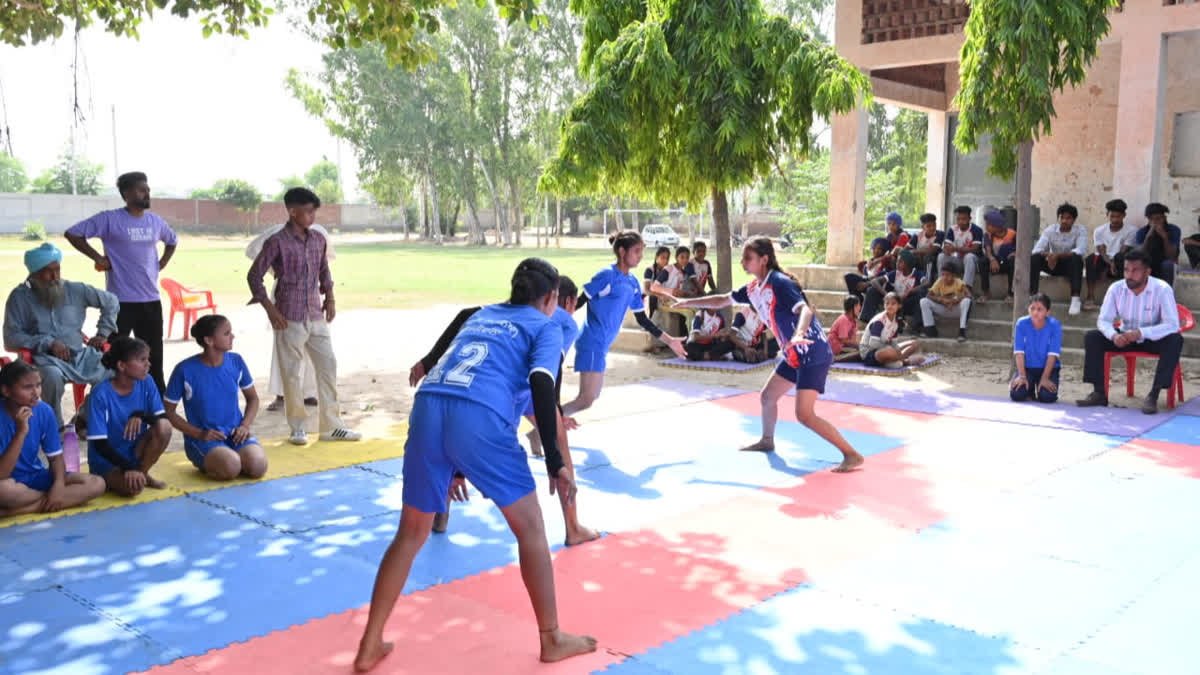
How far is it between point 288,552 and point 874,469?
4.09m

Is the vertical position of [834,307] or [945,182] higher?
[945,182]

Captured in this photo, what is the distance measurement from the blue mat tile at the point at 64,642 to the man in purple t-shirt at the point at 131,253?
3.93m

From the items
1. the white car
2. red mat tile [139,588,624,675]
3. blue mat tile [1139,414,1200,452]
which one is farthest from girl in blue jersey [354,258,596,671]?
the white car

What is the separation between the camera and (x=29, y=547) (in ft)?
17.8

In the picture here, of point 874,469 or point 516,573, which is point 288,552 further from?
point 874,469

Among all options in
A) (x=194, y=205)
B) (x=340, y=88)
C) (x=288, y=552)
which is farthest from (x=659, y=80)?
(x=194, y=205)

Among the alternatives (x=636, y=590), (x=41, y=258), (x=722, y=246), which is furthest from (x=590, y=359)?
(x=722, y=246)

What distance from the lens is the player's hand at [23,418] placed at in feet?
18.6

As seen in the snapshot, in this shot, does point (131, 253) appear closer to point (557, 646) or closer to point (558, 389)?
point (558, 389)

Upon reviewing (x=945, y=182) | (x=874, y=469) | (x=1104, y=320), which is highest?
(x=945, y=182)

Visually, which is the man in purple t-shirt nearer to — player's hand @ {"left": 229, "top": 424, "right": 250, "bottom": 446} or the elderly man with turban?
the elderly man with turban

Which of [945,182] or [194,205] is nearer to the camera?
[945,182]

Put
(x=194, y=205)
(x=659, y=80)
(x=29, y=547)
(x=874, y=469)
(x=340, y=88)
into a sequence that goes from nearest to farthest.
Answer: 1. (x=29, y=547)
2. (x=874, y=469)
3. (x=659, y=80)
4. (x=340, y=88)
5. (x=194, y=205)

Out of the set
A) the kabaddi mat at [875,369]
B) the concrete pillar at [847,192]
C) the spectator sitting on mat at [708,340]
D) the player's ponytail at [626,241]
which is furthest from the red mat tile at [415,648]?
the concrete pillar at [847,192]
